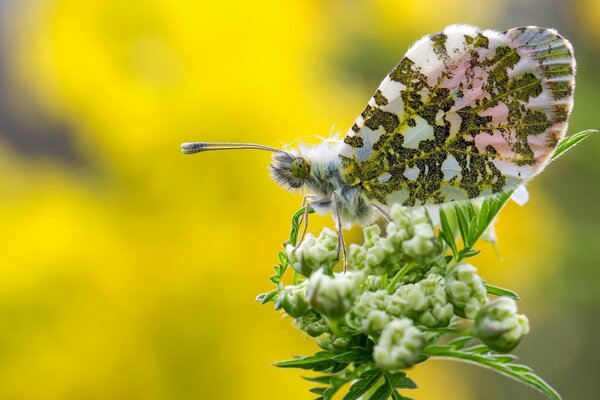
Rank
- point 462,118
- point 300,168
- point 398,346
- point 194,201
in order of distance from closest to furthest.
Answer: point 398,346 < point 462,118 < point 300,168 < point 194,201

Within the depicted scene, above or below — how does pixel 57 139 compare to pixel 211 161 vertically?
above

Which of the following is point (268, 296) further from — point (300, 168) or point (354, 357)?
point (300, 168)

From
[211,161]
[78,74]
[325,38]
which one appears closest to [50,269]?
[211,161]

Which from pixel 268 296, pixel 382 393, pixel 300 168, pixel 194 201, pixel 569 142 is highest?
pixel 194 201

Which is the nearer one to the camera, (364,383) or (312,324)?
(364,383)

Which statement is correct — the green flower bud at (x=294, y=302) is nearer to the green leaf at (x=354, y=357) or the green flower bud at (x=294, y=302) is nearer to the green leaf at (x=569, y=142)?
the green leaf at (x=354, y=357)

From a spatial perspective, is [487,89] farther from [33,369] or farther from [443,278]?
[33,369]

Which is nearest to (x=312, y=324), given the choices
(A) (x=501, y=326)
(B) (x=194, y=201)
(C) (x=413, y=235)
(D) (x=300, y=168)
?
(C) (x=413, y=235)
